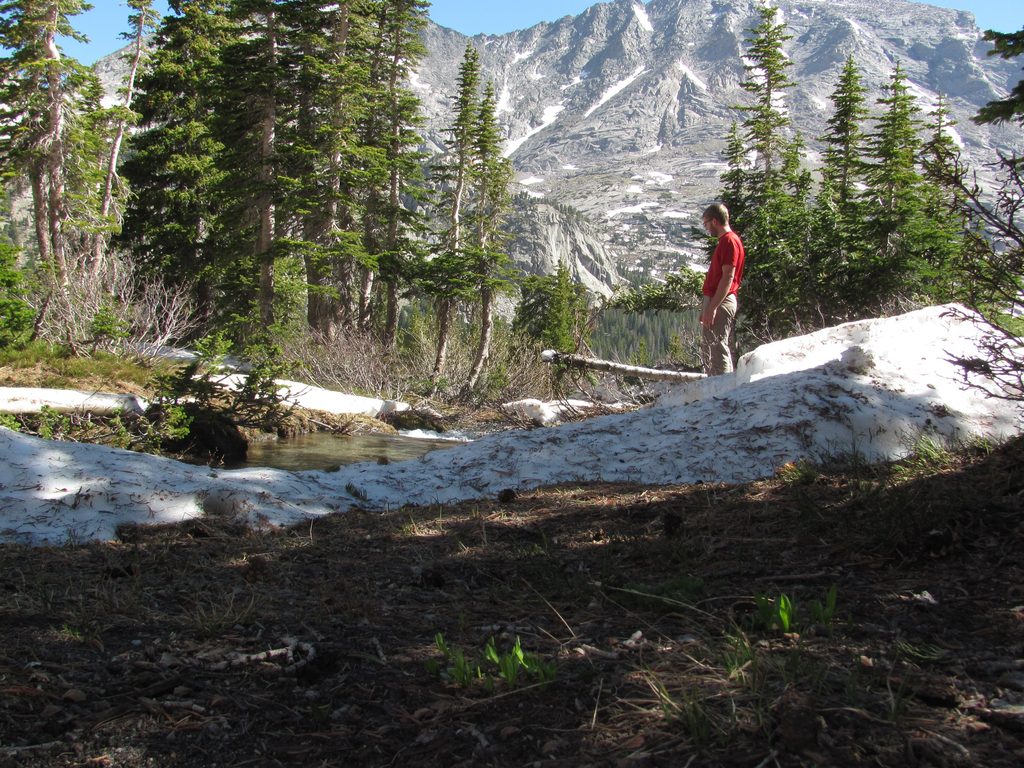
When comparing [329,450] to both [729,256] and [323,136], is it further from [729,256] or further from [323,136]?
[323,136]

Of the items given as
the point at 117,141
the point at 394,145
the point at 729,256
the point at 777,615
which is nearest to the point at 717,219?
the point at 729,256

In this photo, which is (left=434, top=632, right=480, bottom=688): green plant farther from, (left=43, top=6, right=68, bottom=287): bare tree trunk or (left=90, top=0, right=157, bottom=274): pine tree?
(left=90, top=0, right=157, bottom=274): pine tree

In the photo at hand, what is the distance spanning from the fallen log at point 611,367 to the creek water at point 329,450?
2.24 metres

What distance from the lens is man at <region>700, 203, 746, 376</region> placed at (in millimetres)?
7590

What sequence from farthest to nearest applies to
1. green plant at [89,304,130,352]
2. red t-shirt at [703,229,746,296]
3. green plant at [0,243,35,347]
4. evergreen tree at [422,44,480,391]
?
evergreen tree at [422,44,480,391] → green plant at [0,243,35,347] → green plant at [89,304,130,352] → red t-shirt at [703,229,746,296]

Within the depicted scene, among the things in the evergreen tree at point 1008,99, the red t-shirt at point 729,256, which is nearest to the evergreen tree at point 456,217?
the red t-shirt at point 729,256

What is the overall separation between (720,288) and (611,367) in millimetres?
1840

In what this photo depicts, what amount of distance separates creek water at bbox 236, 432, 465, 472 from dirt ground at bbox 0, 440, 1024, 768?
4590mm

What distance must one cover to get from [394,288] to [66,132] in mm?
11704

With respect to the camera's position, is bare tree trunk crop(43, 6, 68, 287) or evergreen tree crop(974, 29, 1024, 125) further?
bare tree trunk crop(43, 6, 68, 287)

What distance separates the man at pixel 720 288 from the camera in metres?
7.59

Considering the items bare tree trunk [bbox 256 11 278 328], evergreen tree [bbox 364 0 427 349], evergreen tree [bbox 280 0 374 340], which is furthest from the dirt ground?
evergreen tree [bbox 364 0 427 349]

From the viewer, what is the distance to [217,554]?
10.8ft

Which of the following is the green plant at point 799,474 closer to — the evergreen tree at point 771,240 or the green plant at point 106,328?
the green plant at point 106,328
